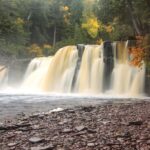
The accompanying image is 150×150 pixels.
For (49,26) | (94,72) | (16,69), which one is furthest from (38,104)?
(49,26)

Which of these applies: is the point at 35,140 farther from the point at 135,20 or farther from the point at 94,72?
the point at 135,20

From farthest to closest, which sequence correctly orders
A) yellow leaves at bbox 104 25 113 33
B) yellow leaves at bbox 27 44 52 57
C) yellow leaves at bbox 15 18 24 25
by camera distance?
yellow leaves at bbox 104 25 113 33, yellow leaves at bbox 15 18 24 25, yellow leaves at bbox 27 44 52 57

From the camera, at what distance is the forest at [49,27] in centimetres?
4831

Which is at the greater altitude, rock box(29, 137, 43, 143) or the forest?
the forest

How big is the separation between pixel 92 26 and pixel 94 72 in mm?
33460

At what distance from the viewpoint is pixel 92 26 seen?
60969 mm

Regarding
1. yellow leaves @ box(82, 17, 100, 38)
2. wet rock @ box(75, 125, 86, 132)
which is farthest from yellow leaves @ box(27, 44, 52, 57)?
wet rock @ box(75, 125, 86, 132)

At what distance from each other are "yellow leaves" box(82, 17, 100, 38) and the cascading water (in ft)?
91.5

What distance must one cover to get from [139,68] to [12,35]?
29.0 m

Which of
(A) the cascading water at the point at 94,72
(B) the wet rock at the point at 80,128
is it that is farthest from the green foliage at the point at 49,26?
(B) the wet rock at the point at 80,128

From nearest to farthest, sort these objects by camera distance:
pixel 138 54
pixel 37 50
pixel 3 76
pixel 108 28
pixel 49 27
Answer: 1. pixel 138 54
2. pixel 3 76
3. pixel 37 50
4. pixel 108 28
5. pixel 49 27

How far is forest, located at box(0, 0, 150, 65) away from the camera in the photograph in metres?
48.3

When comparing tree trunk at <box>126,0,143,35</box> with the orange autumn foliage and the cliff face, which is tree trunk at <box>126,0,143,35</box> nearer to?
the orange autumn foliage

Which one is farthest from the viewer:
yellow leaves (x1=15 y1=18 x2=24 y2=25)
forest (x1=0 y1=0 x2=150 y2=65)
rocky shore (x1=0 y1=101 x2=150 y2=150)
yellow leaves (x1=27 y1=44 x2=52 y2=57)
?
yellow leaves (x1=15 y1=18 x2=24 y2=25)
